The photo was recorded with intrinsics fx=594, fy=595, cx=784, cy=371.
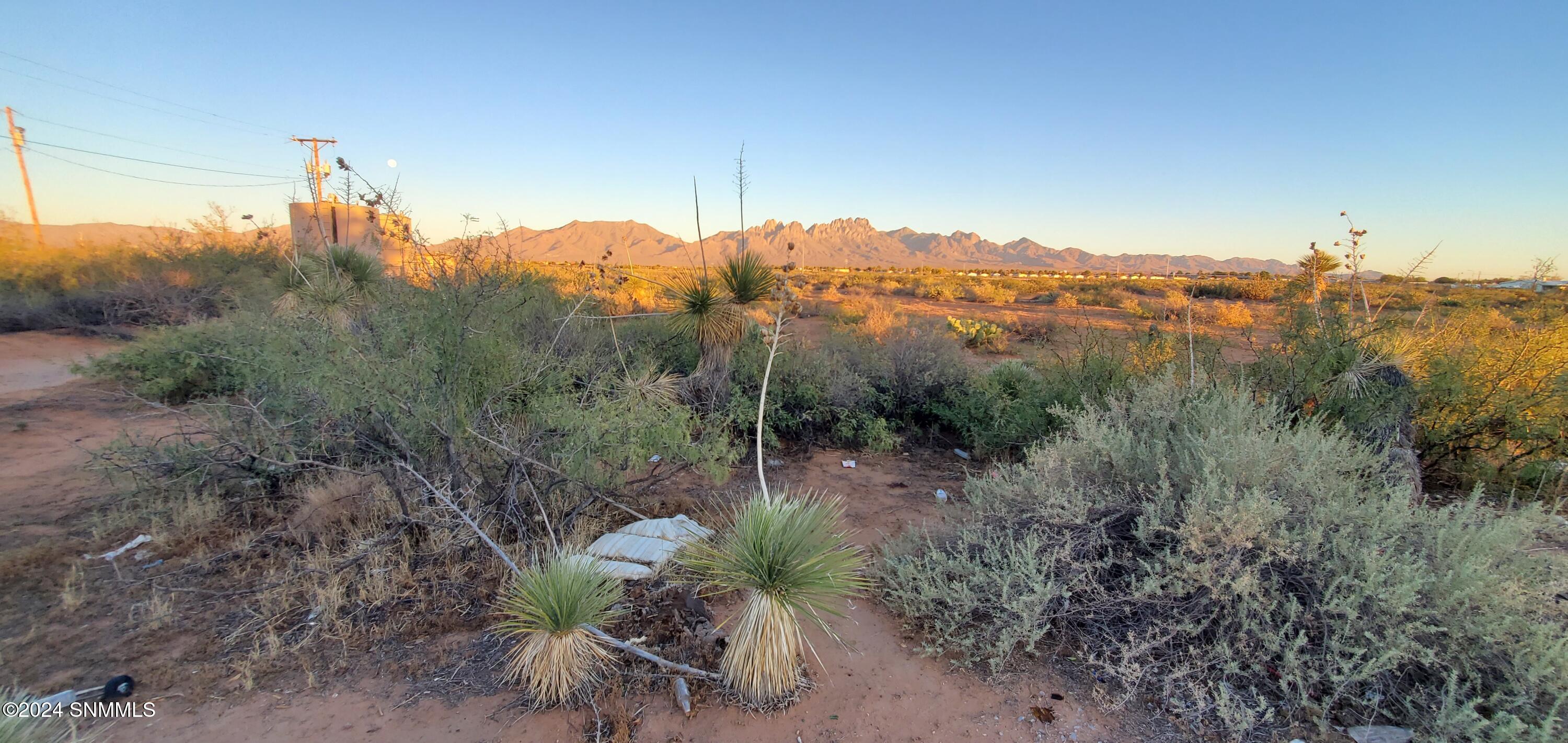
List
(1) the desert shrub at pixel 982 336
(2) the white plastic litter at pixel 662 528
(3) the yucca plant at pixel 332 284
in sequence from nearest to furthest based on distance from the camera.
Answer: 1. (2) the white plastic litter at pixel 662 528
2. (3) the yucca plant at pixel 332 284
3. (1) the desert shrub at pixel 982 336

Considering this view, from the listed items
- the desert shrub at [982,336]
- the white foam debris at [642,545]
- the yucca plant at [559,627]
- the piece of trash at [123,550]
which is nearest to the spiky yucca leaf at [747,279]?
the white foam debris at [642,545]

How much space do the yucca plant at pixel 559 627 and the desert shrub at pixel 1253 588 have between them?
1903mm

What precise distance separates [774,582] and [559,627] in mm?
1043

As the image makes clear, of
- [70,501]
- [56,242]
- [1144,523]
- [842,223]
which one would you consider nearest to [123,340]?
[70,501]

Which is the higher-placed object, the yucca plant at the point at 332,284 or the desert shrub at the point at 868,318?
the yucca plant at the point at 332,284

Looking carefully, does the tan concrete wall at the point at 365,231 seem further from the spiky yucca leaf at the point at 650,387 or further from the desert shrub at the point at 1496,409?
the desert shrub at the point at 1496,409

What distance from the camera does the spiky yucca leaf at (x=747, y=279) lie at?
7.10 metres

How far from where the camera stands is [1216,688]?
2.97m

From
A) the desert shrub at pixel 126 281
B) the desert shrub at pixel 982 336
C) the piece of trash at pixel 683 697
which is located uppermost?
the desert shrub at pixel 126 281

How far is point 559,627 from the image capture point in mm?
2811

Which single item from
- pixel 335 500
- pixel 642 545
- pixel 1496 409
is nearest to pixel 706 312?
pixel 642 545

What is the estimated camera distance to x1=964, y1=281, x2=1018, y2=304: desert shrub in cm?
2553

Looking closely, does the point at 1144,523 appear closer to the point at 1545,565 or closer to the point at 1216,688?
the point at 1216,688

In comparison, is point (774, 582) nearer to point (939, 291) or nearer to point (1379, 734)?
point (1379, 734)
